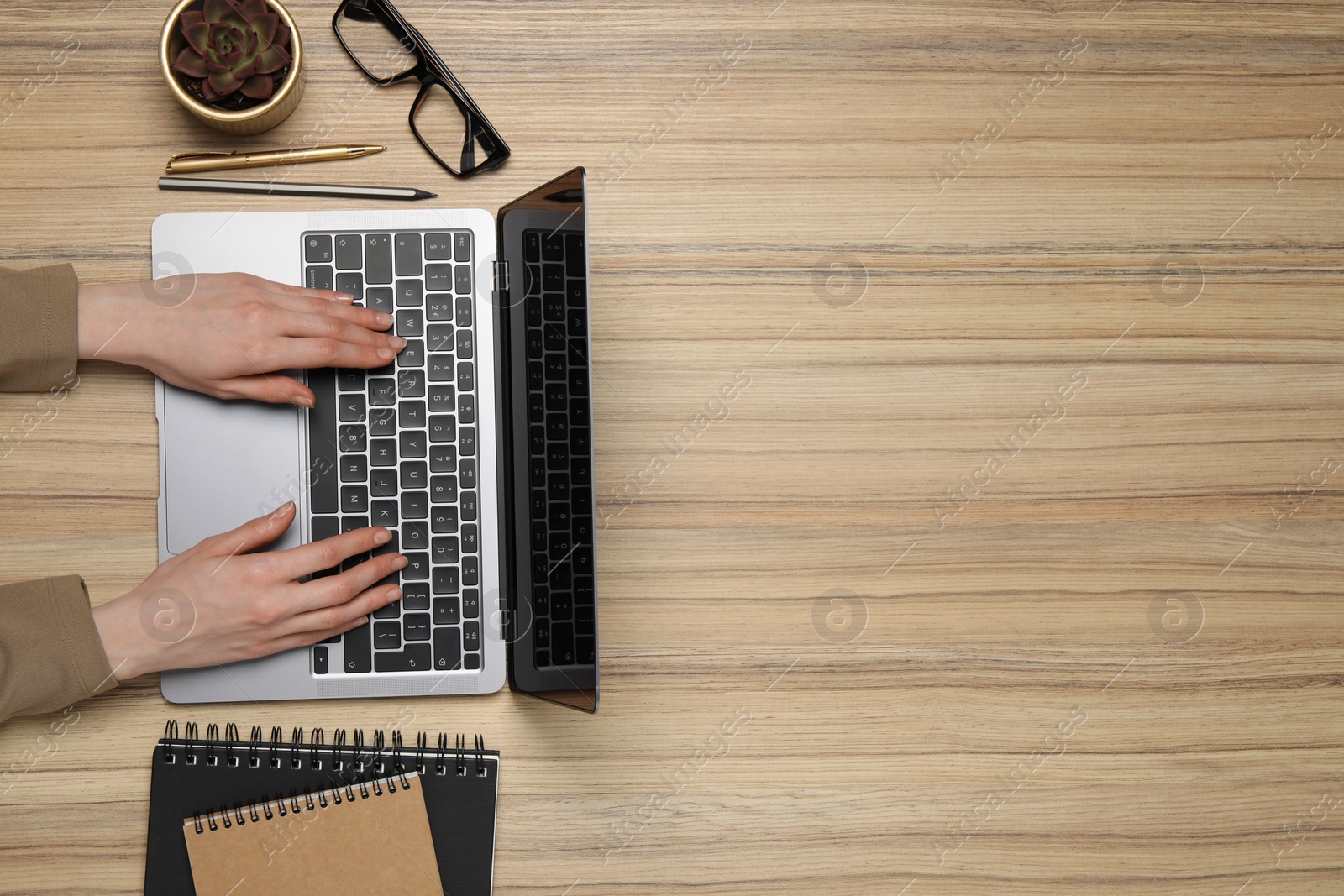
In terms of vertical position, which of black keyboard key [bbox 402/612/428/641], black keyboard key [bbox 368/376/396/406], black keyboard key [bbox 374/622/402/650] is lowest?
black keyboard key [bbox 374/622/402/650]

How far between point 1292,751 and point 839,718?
1.85ft

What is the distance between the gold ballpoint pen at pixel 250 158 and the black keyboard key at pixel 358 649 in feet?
1.74

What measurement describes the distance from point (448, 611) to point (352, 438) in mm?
217

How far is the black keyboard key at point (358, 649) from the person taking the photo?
2.97ft

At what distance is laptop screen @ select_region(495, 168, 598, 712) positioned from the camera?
825 millimetres

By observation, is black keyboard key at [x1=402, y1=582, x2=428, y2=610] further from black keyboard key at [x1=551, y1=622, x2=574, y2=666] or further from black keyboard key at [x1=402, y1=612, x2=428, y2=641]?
black keyboard key at [x1=551, y1=622, x2=574, y2=666]

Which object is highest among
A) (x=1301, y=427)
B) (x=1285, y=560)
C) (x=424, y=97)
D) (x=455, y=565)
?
(x=424, y=97)

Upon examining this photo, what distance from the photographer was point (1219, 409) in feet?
3.34

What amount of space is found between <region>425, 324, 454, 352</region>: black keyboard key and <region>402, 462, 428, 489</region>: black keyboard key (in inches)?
4.0

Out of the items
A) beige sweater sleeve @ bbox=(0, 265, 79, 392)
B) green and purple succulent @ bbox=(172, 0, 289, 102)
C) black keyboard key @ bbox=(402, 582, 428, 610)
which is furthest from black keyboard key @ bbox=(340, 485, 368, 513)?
green and purple succulent @ bbox=(172, 0, 289, 102)

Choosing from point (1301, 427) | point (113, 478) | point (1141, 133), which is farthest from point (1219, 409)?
point (113, 478)

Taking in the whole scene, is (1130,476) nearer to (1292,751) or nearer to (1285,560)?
(1285,560)

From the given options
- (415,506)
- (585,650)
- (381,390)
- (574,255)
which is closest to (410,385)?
A: (381,390)

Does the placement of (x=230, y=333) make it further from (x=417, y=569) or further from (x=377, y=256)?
(x=417, y=569)
